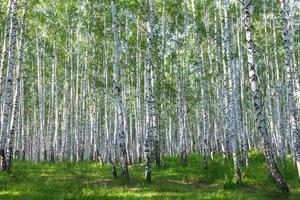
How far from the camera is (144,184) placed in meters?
14.9

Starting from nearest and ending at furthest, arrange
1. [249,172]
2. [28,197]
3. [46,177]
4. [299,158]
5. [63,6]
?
[28,197] < [299,158] < [46,177] < [249,172] < [63,6]

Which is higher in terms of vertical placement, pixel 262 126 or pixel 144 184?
pixel 262 126

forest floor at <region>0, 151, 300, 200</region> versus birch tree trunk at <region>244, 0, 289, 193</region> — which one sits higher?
birch tree trunk at <region>244, 0, 289, 193</region>

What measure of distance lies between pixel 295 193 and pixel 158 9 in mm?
21215

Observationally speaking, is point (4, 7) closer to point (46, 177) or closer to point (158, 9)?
point (158, 9)

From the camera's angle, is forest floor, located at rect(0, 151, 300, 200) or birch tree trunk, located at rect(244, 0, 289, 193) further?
birch tree trunk, located at rect(244, 0, 289, 193)

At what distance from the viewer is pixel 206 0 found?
3130 cm

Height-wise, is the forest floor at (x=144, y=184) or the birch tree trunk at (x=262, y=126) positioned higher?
the birch tree trunk at (x=262, y=126)

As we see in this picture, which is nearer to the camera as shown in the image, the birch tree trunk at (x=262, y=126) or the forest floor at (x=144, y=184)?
the forest floor at (x=144, y=184)

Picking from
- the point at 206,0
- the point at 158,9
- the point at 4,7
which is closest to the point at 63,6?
the point at 4,7

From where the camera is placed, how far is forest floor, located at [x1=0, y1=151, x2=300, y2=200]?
12.2 meters

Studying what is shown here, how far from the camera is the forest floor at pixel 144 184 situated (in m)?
12.2

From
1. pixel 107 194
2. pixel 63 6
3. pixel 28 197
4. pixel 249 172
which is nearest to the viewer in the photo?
pixel 28 197

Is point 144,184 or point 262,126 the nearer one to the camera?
point 262,126
